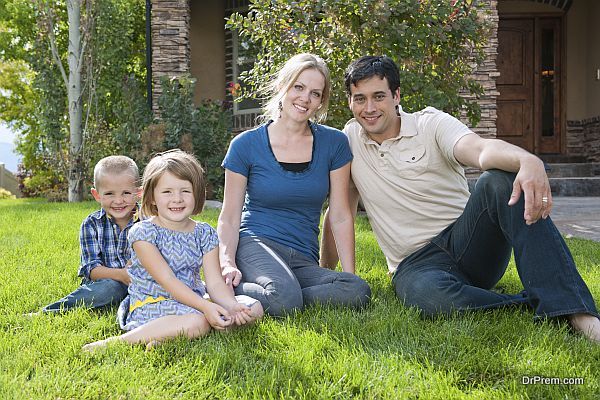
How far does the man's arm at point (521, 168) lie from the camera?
2326 millimetres

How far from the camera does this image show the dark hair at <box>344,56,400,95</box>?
3053 millimetres

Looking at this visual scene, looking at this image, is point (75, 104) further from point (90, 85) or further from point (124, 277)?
point (124, 277)

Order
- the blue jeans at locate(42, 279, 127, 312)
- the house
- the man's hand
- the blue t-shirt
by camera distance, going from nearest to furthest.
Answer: the man's hand, the blue jeans at locate(42, 279, 127, 312), the blue t-shirt, the house

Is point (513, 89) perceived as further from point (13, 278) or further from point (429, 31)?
point (13, 278)

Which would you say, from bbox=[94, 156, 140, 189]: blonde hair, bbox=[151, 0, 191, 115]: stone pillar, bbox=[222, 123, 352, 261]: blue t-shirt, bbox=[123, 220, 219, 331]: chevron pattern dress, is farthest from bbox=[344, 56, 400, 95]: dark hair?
Result: bbox=[151, 0, 191, 115]: stone pillar

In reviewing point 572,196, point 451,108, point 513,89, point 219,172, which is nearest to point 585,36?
point 513,89

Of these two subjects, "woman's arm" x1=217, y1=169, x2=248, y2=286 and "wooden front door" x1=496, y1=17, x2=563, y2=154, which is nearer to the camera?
"woman's arm" x1=217, y1=169, x2=248, y2=286

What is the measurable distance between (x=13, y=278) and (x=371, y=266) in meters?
2.14

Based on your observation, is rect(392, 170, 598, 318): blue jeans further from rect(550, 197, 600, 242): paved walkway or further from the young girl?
rect(550, 197, 600, 242): paved walkway

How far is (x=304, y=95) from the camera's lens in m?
3.15

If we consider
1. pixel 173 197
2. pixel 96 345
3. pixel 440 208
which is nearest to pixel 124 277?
pixel 173 197

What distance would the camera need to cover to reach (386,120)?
3.09 meters

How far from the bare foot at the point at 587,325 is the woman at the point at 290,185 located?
1.03 m

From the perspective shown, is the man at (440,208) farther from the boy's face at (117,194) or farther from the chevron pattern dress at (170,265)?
the boy's face at (117,194)
